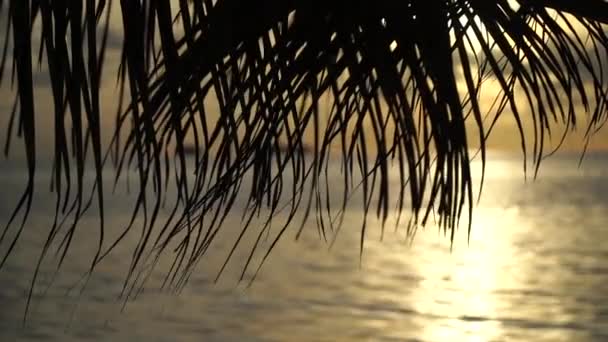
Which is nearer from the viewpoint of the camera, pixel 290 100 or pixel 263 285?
pixel 290 100

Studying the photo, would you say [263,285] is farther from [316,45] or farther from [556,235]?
[316,45]

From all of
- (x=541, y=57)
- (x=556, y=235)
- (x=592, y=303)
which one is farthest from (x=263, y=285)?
(x=541, y=57)

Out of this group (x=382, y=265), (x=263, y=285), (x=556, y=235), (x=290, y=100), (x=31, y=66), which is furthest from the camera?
(x=556, y=235)

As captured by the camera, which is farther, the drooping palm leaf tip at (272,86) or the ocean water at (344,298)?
the ocean water at (344,298)

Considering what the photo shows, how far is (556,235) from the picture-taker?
35.4 m

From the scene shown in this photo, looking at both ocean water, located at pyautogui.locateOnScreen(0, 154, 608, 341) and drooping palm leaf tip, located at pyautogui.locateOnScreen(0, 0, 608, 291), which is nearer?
drooping palm leaf tip, located at pyautogui.locateOnScreen(0, 0, 608, 291)

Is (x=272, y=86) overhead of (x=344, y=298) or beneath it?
overhead

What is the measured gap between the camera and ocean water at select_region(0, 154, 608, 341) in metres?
14.9

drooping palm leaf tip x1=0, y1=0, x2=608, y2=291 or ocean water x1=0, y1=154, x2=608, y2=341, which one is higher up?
drooping palm leaf tip x1=0, y1=0, x2=608, y2=291

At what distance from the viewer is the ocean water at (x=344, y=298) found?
14.9 metres

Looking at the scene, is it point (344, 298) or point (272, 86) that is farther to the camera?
point (344, 298)

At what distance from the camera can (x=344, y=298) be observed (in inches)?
729

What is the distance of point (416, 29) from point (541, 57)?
0.47ft

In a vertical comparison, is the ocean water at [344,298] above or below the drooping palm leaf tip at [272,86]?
below
